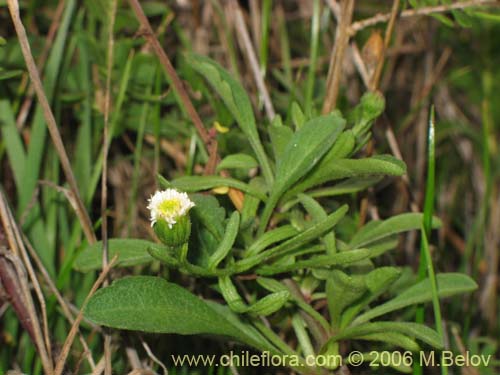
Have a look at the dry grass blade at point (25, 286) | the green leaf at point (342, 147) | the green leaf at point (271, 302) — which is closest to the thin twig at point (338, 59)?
the green leaf at point (342, 147)

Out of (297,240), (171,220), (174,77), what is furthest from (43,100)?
(297,240)

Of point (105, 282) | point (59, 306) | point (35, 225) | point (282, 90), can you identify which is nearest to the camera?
point (105, 282)

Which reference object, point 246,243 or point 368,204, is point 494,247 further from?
point 246,243

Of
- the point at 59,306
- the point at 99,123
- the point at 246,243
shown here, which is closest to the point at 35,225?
the point at 59,306

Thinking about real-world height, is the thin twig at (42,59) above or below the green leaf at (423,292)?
above

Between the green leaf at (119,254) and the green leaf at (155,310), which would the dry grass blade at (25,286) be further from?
the green leaf at (155,310)
